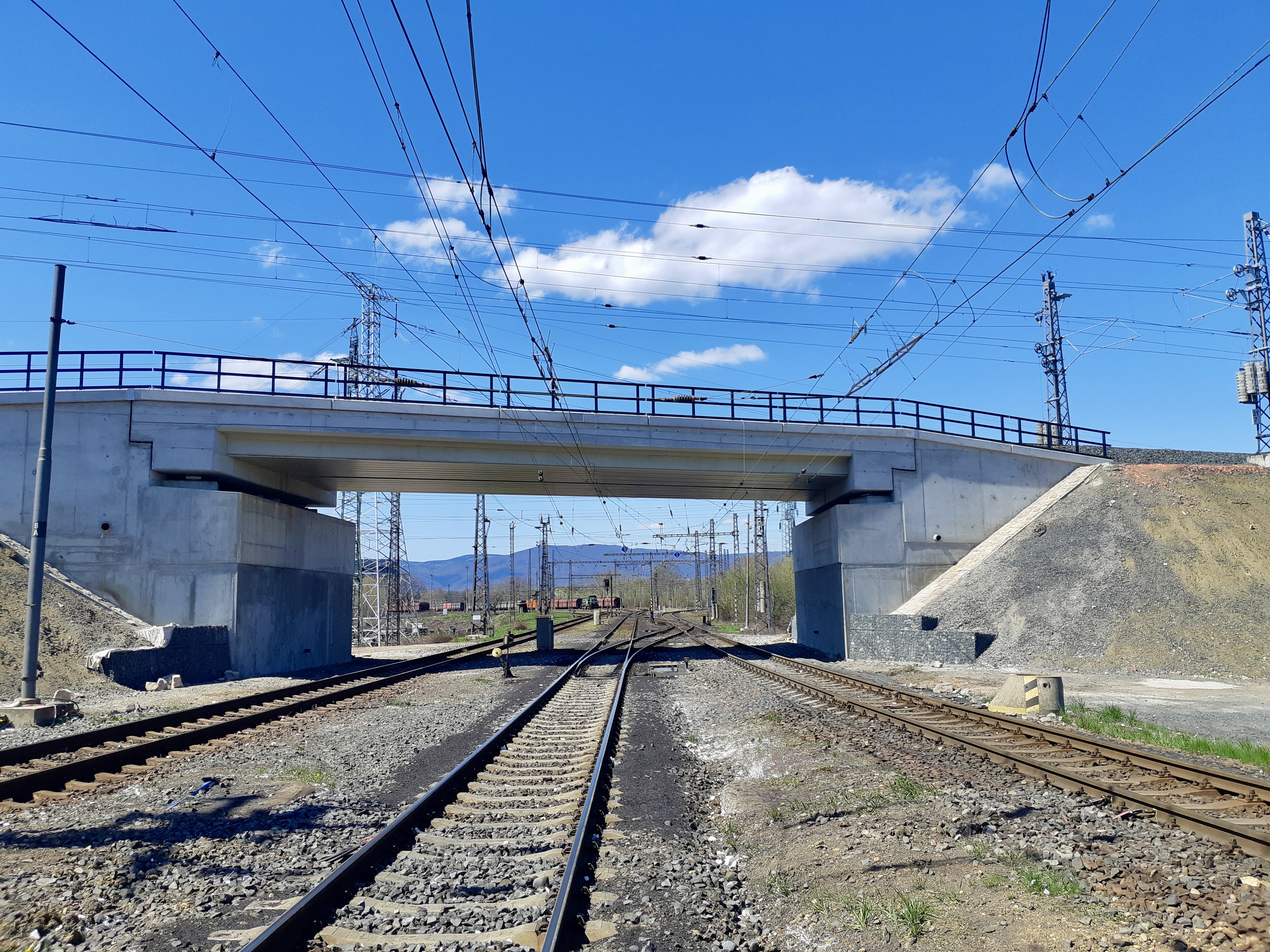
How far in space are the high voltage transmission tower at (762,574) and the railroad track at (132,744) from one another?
3907cm

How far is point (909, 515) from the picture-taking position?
99.3 ft

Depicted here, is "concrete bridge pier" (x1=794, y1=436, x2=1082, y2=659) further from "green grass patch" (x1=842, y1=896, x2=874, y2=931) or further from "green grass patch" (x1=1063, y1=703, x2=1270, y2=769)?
"green grass patch" (x1=842, y1=896, x2=874, y2=931)

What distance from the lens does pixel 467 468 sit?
1173 inches

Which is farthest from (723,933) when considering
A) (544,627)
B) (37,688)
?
(544,627)

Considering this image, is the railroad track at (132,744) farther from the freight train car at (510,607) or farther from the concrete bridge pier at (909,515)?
the freight train car at (510,607)

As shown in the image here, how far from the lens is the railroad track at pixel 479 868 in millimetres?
5000

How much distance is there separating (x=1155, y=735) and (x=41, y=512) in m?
18.9

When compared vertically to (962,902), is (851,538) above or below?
above

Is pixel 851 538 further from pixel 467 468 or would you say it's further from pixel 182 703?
pixel 182 703

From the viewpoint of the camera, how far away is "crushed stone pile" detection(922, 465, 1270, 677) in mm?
22031

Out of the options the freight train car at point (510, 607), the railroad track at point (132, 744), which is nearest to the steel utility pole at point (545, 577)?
the freight train car at point (510, 607)

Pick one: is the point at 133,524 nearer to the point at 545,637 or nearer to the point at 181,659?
the point at 181,659

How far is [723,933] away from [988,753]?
6417 mm

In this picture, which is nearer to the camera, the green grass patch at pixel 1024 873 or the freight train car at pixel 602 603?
the green grass patch at pixel 1024 873
